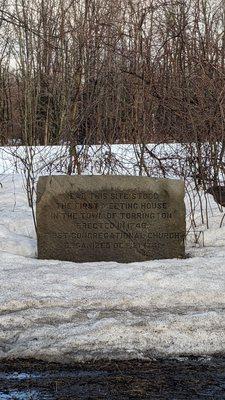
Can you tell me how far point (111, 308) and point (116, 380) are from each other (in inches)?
56.4

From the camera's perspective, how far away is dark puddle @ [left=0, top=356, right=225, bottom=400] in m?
3.54

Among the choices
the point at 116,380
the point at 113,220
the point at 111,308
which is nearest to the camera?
the point at 116,380

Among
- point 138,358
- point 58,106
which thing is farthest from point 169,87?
point 58,106

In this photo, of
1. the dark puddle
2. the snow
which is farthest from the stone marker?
the dark puddle

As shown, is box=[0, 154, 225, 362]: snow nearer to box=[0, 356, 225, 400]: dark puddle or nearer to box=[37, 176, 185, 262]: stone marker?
box=[0, 356, 225, 400]: dark puddle

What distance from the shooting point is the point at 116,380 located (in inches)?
149

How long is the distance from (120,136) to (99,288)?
236 inches

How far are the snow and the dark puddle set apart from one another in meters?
0.14

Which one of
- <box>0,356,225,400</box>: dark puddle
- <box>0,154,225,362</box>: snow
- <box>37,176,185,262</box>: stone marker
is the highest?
<box>37,176,185,262</box>: stone marker

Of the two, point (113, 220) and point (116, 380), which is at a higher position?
point (113, 220)

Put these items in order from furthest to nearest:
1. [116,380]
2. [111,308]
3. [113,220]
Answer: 1. [113,220]
2. [111,308]
3. [116,380]

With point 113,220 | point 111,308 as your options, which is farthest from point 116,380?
point 113,220

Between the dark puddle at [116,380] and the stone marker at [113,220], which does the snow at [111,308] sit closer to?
the dark puddle at [116,380]

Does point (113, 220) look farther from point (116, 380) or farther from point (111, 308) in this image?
point (116, 380)
